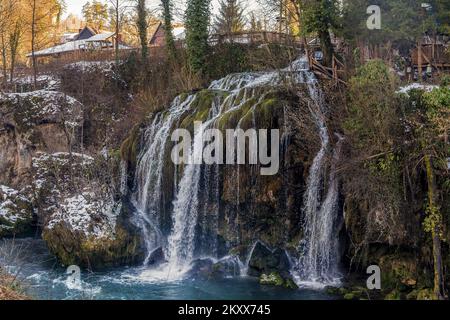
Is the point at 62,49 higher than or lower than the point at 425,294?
higher

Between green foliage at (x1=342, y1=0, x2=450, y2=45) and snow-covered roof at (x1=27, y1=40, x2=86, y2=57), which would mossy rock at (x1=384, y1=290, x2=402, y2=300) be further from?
snow-covered roof at (x1=27, y1=40, x2=86, y2=57)

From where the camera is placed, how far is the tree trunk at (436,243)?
1296 centimetres

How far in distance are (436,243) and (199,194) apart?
8.38m

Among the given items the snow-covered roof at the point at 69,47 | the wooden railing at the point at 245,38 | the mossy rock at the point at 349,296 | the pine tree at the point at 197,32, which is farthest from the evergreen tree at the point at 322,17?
the snow-covered roof at the point at 69,47

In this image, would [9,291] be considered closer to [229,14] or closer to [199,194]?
[199,194]

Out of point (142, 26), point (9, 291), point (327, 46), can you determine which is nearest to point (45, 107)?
point (142, 26)

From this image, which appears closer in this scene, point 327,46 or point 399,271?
point 399,271

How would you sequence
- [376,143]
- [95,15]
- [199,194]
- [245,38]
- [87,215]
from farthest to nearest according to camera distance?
[95,15] → [245,38] → [87,215] → [199,194] → [376,143]

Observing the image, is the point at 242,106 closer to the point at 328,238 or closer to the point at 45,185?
the point at 328,238

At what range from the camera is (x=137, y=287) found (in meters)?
15.4

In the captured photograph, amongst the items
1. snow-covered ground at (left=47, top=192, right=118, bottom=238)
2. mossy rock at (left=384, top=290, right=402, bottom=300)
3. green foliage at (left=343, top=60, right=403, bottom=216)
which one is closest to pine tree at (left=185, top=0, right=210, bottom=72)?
Result: snow-covered ground at (left=47, top=192, right=118, bottom=238)

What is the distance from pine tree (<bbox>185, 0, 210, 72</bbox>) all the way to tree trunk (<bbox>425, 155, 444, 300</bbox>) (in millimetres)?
16379

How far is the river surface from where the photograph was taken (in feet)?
47.1
